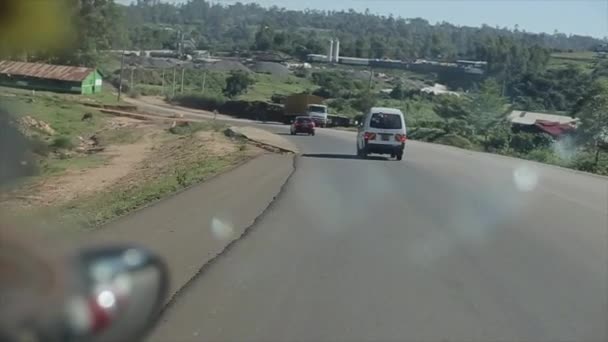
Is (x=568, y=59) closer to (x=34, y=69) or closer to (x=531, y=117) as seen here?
(x=531, y=117)

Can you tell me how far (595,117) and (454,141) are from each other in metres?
13.4

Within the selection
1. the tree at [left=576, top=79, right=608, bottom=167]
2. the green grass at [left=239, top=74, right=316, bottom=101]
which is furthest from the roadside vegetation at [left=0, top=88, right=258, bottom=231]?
the green grass at [left=239, top=74, right=316, bottom=101]

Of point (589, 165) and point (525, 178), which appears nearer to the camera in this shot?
point (525, 178)

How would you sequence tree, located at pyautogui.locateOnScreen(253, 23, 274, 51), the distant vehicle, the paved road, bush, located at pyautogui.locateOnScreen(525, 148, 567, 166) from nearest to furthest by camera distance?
the paved road < bush, located at pyautogui.locateOnScreen(525, 148, 567, 166) < the distant vehicle < tree, located at pyautogui.locateOnScreen(253, 23, 274, 51)

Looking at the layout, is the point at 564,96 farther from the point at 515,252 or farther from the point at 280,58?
the point at 280,58

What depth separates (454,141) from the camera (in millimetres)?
66312

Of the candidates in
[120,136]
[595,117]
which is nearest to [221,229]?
[120,136]

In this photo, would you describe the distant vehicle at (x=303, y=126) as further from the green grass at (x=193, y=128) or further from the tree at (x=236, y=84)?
the tree at (x=236, y=84)

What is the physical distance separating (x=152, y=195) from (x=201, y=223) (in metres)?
6.69

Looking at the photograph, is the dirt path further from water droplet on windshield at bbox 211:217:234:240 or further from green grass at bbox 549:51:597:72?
green grass at bbox 549:51:597:72

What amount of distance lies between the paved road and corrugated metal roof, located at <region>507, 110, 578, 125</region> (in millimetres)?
51286

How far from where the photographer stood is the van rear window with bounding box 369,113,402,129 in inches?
1351

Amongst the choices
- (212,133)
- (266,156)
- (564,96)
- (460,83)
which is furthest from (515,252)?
(460,83)

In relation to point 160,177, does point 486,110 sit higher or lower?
higher
